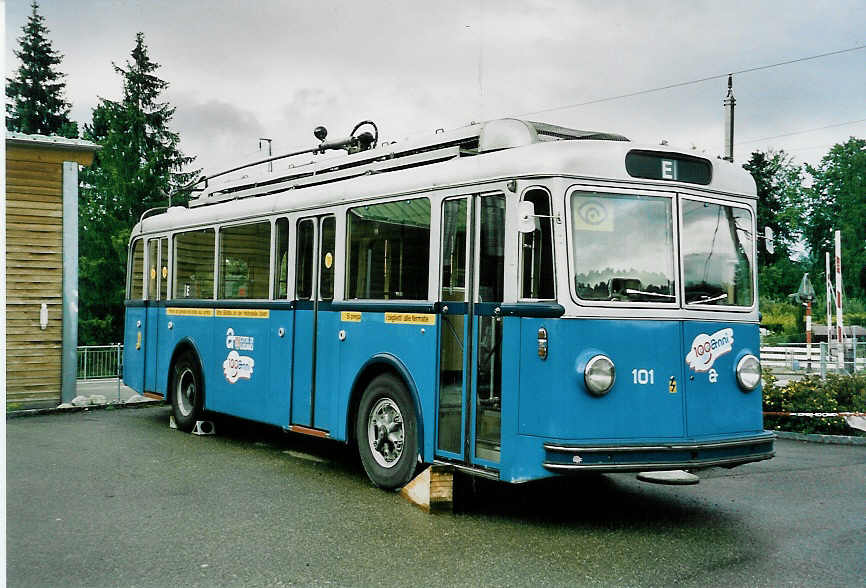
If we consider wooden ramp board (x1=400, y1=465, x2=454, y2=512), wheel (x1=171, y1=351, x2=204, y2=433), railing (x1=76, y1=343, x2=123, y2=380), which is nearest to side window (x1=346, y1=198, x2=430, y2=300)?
wooden ramp board (x1=400, y1=465, x2=454, y2=512)

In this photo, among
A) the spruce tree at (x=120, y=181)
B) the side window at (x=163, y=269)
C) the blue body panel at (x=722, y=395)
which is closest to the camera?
the blue body panel at (x=722, y=395)

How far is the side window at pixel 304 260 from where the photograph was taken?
32.9 feet

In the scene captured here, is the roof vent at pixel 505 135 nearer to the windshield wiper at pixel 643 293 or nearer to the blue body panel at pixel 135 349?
the windshield wiper at pixel 643 293

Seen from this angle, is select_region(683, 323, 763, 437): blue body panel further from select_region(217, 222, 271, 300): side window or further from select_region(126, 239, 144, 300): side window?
select_region(126, 239, 144, 300): side window

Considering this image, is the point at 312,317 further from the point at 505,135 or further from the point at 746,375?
the point at 746,375

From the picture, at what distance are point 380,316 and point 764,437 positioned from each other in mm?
3506

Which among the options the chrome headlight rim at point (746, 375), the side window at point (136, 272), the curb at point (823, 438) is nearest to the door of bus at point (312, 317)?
the chrome headlight rim at point (746, 375)

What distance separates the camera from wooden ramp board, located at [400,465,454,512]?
7.75m

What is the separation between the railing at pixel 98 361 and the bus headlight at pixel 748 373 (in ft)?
49.6

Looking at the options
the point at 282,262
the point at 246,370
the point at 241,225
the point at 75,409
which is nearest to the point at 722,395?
the point at 282,262

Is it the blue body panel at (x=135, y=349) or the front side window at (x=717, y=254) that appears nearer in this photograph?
the front side window at (x=717, y=254)

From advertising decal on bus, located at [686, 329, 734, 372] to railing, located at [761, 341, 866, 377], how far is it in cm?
930

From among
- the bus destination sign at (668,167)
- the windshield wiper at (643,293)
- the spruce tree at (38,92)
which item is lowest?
the windshield wiper at (643,293)

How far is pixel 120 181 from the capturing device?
144 ft
